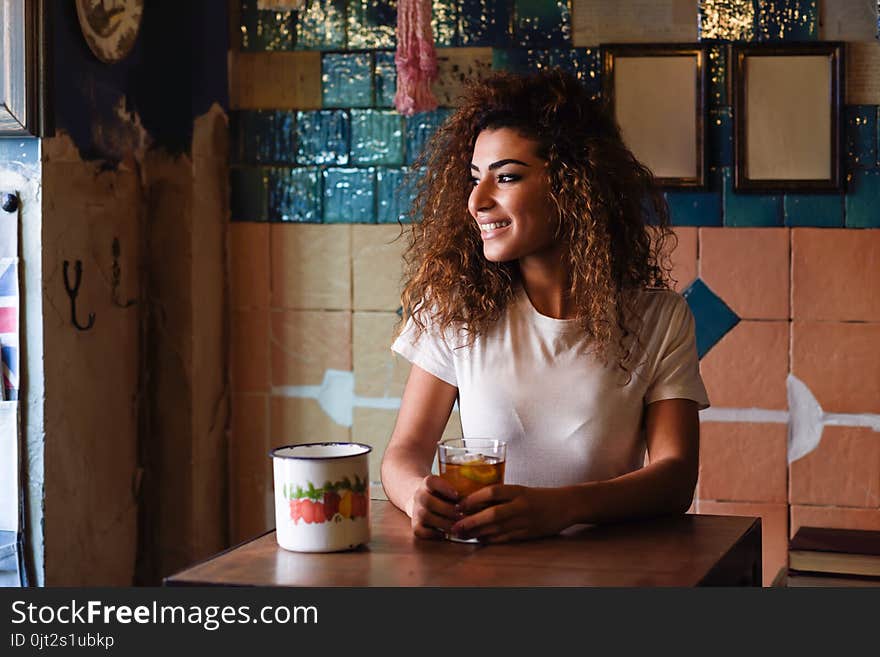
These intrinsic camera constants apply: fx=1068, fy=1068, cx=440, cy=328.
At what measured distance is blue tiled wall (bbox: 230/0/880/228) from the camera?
106 inches

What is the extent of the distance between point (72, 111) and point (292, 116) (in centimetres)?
66

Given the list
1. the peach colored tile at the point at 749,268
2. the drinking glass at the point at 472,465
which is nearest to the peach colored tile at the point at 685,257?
the peach colored tile at the point at 749,268

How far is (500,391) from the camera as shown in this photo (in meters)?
1.78

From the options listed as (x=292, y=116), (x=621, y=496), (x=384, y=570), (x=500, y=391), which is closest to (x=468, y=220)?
(x=500, y=391)

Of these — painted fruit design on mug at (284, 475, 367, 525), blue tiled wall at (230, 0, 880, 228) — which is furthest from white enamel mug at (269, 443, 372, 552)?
blue tiled wall at (230, 0, 880, 228)

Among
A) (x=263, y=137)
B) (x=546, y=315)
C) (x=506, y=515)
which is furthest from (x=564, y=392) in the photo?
(x=263, y=137)

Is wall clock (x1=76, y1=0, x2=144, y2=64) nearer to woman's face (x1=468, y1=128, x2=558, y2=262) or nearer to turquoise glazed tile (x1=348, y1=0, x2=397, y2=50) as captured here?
turquoise glazed tile (x1=348, y1=0, x2=397, y2=50)

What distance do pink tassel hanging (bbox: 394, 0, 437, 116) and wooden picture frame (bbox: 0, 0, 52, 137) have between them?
88 cm

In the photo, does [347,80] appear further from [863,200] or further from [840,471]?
[840,471]

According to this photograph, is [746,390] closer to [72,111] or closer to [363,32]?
[363,32]

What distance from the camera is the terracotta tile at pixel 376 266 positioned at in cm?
293

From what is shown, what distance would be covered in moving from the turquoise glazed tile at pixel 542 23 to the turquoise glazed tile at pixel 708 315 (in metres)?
0.73

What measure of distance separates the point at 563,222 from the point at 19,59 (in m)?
1.25

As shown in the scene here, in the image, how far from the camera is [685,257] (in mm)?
2762
